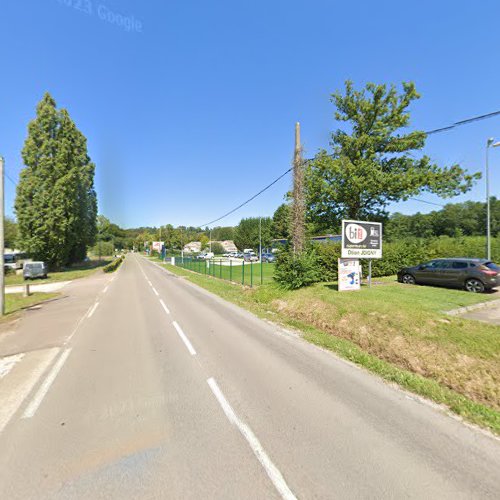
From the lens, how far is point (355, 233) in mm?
12484

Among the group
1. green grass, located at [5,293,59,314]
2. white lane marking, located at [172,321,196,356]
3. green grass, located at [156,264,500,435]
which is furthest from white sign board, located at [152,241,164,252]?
green grass, located at [156,264,500,435]

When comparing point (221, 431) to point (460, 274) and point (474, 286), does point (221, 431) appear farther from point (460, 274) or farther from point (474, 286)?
point (460, 274)

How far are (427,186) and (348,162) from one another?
20.5ft

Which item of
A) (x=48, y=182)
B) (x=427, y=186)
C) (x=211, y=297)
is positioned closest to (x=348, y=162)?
(x=427, y=186)

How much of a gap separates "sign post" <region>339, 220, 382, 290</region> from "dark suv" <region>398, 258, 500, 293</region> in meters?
3.25

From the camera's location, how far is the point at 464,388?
4484mm

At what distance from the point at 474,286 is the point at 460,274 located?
0.72 m

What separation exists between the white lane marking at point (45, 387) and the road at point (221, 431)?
0.09 feet

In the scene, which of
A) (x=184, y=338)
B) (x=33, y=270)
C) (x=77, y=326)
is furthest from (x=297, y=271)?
(x=33, y=270)

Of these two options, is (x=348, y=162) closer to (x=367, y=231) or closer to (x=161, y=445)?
(x=367, y=231)

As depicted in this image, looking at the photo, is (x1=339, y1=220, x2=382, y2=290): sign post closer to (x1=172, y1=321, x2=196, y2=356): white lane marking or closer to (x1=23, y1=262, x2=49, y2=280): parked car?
(x1=172, y1=321, x2=196, y2=356): white lane marking

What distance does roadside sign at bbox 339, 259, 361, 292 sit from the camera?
1184cm

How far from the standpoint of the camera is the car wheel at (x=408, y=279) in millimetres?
14909

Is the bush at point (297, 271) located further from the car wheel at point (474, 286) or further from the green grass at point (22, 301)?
the green grass at point (22, 301)
